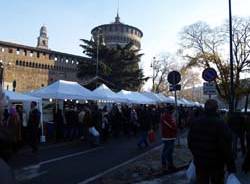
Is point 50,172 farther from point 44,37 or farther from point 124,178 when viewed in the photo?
point 44,37

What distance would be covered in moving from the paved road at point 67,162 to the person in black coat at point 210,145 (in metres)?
4.59

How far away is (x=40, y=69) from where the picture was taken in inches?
Result: 3634

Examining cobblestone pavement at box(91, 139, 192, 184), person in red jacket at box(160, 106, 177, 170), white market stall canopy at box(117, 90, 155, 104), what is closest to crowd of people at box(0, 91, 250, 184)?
person in red jacket at box(160, 106, 177, 170)

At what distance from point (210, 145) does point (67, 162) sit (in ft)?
27.2

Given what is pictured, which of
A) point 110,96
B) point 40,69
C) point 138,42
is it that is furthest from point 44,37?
point 110,96

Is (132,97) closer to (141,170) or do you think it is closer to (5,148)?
(141,170)

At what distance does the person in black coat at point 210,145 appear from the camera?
648 centimetres

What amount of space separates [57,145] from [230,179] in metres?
14.8

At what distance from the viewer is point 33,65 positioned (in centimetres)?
9250

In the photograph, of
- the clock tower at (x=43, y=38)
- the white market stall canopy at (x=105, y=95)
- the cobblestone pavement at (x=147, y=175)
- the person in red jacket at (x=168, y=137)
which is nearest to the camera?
the cobblestone pavement at (x=147, y=175)

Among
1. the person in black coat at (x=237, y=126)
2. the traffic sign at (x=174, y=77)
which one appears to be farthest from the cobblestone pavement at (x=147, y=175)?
the traffic sign at (x=174, y=77)

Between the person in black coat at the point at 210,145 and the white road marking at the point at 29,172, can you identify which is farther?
the white road marking at the point at 29,172

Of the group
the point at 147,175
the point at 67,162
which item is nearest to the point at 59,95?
the point at 67,162

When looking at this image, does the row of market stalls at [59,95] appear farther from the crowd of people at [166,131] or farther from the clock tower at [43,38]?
the clock tower at [43,38]
